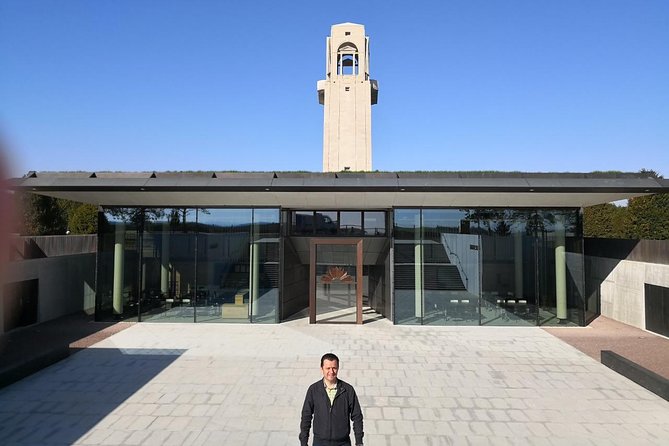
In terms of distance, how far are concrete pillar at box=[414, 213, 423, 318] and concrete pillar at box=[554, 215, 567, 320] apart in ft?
17.0

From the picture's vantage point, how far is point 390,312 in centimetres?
1582

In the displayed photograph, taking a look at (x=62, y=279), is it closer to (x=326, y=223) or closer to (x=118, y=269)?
(x=118, y=269)

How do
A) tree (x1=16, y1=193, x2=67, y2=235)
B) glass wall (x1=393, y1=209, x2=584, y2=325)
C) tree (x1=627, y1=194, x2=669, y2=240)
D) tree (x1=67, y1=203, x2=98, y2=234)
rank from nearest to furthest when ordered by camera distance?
glass wall (x1=393, y1=209, x2=584, y2=325), tree (x1=627, y1=194, x2=669, y2=240), tree (x1=16, y1=193, x2=67, y2=235), tree (x1=67, y1=203, x2=98, y2=234)

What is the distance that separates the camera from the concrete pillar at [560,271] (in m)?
15.3

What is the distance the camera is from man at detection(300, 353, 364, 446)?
4.89 metres

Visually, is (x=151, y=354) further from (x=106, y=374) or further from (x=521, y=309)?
(x=521, y=309)

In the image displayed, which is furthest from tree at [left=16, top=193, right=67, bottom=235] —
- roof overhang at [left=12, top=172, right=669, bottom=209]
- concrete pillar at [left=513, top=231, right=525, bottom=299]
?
concrete pillar at [left=513, top=231, right=525, bottom=299]

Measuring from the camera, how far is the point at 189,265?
51.3 ft

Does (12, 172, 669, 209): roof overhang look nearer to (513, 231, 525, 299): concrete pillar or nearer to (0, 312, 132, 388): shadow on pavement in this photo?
(513, 231, 525, 299): concrete pillar

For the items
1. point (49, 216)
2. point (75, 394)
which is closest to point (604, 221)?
point (75, 394)

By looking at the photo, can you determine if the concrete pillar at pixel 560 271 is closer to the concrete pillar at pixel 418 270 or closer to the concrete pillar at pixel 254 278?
the concrete pillar at pixel 418 270

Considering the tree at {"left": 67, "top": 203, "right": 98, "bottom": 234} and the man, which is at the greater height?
the tree at {"left": 67, "top": 203, "right": 98, "bottom": 234}

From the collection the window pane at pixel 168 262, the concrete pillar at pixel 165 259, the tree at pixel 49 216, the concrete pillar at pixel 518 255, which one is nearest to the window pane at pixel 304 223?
the window pane at pixel 168 262

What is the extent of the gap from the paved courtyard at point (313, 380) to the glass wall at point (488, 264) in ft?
7.66
